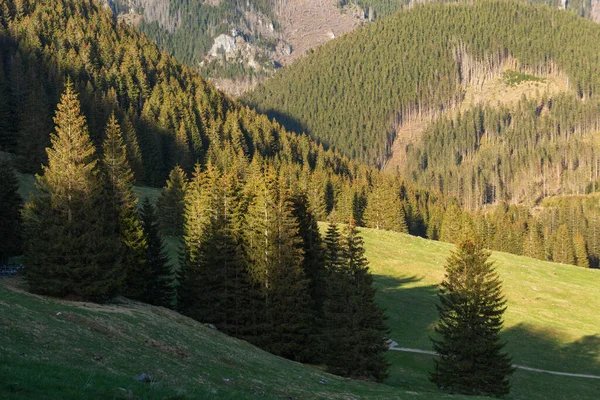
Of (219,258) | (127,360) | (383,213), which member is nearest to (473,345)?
(219,258)

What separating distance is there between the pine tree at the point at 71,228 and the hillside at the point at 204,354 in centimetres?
226

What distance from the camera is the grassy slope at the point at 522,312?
164ft

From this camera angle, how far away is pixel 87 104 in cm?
12850

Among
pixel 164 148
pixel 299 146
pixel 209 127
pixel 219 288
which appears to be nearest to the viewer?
pixel 219 288

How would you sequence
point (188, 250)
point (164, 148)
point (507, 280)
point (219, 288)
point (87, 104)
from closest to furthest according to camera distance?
point (219, 288) < point (188, 250) < point (507, 280) < point (87, 104) < point (164, 148)

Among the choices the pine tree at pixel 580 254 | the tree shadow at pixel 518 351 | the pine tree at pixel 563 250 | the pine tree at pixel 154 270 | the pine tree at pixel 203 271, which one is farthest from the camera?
the pine tree at pixel 563 250

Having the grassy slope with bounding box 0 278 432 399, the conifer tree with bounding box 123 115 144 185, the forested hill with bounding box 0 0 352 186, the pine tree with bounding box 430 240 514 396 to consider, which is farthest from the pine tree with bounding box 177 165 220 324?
the conifer tree with bounding box 123 115 144 185

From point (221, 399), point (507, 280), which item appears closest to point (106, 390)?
point (221, 399)

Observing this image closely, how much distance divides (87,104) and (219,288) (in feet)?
320

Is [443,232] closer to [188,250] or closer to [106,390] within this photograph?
[188,250]

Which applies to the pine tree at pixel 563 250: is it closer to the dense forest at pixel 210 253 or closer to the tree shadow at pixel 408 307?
the tree shadow at pixel 408 307

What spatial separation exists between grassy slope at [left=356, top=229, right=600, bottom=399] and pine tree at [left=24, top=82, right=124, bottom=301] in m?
26.8

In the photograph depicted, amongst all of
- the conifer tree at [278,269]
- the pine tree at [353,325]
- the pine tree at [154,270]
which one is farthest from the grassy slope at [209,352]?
the pine tree at [154,270]

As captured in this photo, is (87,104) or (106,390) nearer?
(106,390)
